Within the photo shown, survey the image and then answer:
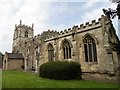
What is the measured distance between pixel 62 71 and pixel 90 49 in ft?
19.9

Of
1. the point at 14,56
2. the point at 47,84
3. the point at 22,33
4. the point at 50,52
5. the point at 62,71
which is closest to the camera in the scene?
the point at 47,84

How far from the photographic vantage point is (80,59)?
81.5ft

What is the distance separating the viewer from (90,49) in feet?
79.2

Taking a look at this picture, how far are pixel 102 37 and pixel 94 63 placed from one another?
377 cm

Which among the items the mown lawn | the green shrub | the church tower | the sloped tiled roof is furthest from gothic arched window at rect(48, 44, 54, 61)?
the church tower

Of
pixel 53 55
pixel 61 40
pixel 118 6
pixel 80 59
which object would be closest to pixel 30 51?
pixel 53 55

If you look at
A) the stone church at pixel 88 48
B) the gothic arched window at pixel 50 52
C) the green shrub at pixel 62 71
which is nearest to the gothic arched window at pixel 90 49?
the stone church at pixel 88 48

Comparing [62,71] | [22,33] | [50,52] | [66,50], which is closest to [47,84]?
[62,71]

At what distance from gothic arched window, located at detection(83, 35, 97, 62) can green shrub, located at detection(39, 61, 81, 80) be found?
315 cm

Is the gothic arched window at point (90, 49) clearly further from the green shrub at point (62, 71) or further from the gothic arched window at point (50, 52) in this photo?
the gothic arched window at point (50, 52)

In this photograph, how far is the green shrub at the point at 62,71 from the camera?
67.3 feet

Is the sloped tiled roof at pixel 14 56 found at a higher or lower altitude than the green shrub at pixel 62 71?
higher

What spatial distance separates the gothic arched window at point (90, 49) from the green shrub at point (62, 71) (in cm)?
315

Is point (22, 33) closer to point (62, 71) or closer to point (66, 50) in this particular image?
point (66, 50)
